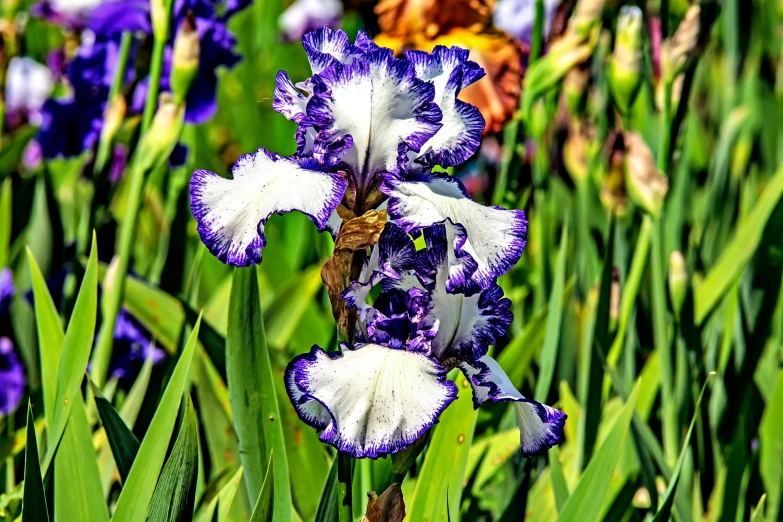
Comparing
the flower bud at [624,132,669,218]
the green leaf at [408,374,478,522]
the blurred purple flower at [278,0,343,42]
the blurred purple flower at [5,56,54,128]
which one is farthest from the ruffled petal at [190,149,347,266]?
the blurred purple flower at [278,0,343,42]

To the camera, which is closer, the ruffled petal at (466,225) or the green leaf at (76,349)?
the ruffled petal at (466,225)

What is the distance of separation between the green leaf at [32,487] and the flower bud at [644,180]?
71 centimetres

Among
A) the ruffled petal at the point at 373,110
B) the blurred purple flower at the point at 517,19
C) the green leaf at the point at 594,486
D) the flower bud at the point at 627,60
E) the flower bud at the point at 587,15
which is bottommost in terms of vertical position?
the green leaf at the point at 594,486

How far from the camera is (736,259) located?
1.15 metres

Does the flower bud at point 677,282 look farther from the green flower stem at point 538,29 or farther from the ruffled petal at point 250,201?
the ruffled petal at point 250,201

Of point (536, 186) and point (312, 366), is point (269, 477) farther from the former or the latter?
point (536, 186)

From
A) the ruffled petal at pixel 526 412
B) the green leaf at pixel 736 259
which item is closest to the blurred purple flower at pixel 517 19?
the green leaf at pixel 736 259

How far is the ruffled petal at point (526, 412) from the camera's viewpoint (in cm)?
59

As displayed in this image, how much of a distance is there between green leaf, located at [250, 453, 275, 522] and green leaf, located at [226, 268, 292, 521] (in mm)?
104

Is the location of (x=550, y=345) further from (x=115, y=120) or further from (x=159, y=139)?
(x=115, y=120)

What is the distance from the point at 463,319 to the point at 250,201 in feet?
0.57

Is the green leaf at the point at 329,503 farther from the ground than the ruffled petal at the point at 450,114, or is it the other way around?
the ruffled petal at the point at 450,114

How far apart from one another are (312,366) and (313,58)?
0.22 m

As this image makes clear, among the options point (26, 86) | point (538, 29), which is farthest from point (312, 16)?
point (538, 29)
